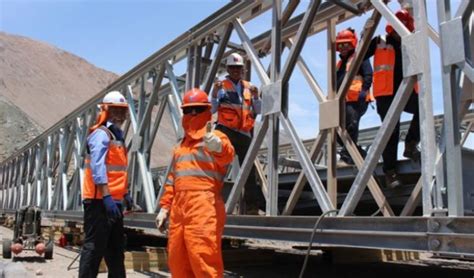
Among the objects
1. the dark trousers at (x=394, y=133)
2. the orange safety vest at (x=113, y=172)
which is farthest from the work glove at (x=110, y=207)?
the dark trousers at (x=394, y=133)

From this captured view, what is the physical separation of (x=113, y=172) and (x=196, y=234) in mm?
1630

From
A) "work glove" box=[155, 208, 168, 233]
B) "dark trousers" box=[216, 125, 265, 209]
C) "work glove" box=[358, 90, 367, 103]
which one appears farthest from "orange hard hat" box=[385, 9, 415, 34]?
"work glove" box=[155, 208, 168, 233]

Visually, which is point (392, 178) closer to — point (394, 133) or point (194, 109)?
point (394, 133)

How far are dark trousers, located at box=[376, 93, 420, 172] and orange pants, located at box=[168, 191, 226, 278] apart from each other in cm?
154

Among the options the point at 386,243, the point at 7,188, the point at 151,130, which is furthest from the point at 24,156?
the point at 386,243

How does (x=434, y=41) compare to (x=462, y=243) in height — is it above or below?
above

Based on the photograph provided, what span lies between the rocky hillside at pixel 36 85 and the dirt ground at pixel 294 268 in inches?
1433

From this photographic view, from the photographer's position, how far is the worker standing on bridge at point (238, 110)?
18.9 feet

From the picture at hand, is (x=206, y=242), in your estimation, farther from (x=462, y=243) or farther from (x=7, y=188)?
(x=7, y=188)

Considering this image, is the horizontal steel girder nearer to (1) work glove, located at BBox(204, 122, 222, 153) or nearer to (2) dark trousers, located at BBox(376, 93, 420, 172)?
(2) dark trousers, located at BBox(376, 93, 420, 172)

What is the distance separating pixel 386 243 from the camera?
3449mm

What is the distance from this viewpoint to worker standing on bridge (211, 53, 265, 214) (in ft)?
18.9

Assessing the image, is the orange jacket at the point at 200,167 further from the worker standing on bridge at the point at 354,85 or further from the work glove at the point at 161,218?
the worker standing on bridge at the point at 354,85

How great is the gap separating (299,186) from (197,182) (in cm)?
126
